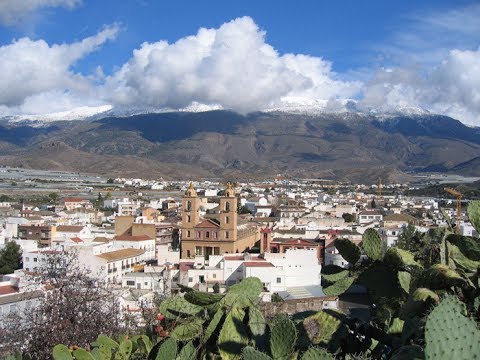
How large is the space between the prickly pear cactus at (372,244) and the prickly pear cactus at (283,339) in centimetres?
99

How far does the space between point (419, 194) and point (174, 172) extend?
82.5m

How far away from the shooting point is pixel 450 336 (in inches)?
76.2

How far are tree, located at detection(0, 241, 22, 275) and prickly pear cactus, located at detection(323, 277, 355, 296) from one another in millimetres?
28406

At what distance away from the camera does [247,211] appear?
63.3 meters

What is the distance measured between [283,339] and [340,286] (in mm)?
940

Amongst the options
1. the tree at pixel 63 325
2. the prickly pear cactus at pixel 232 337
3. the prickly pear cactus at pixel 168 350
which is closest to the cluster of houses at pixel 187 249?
the tree at pixel 63 325

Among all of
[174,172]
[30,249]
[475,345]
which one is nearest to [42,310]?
[475,345]

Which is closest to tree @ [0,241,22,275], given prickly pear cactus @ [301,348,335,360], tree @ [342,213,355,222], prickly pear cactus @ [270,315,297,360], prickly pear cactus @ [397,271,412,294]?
prickly pear cactus @ [397,271,412,294]

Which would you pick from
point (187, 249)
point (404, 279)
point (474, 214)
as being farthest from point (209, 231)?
point (474, 214)

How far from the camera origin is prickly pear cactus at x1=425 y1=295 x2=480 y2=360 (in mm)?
1924

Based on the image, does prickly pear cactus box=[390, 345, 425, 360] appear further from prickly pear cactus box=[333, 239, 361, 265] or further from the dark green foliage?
prickly pear cactus box=[333, 239, 361, 265]

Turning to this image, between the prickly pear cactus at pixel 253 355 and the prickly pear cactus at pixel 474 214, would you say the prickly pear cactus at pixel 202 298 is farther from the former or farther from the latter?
the prickly pear cactus at pixel 474 214

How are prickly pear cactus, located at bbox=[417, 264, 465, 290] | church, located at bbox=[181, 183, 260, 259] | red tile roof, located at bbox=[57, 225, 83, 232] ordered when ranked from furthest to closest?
1. red tile roof, located at bbox=[57, 225, 83, 232]
2. church, located at bbox=[181, 183, 260, 259]
3. prickly pear cactus, located at bbox=[417, 264, 465, 290]

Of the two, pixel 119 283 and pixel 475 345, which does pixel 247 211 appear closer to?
pixel 119 283
